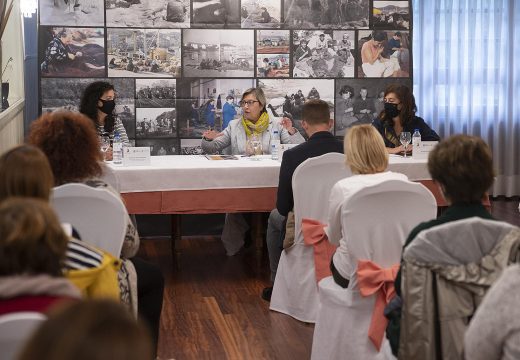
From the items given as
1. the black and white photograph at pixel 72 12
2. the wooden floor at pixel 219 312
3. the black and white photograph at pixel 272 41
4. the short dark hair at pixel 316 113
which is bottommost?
the wooden floor at pixel 219 312

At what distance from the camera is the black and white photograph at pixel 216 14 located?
23.4ft

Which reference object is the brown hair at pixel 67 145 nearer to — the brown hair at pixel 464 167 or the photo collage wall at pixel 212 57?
the brown hair at pixel 464 167

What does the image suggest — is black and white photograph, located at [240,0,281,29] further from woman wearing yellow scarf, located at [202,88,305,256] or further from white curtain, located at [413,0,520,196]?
white curtain, located at [413,0,520,196]

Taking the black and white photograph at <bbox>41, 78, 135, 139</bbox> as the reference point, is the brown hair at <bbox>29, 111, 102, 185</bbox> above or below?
below

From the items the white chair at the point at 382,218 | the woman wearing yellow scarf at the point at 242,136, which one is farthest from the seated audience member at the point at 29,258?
the woman wearing yellow scarf at the point at 242,136

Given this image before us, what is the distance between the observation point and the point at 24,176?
8.30 ft

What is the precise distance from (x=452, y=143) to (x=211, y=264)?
3645 mm

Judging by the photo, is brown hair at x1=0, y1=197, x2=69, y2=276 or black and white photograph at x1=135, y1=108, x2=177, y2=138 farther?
black and white photograph at x1=135, y1=108, x2=177, y2=138

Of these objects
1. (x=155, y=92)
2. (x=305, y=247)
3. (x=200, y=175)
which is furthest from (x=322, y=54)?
(x=305, y=247)

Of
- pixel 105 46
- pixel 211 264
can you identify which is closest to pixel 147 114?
pixel 105 46

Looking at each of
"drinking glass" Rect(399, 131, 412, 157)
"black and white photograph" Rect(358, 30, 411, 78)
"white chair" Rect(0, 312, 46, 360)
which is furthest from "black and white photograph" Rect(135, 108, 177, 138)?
"white chair" Rect(0, 312, 46, 360)

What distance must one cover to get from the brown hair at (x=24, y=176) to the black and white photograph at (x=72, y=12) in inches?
176

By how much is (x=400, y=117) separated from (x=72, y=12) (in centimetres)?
271

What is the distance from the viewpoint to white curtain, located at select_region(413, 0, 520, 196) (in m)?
8.87
